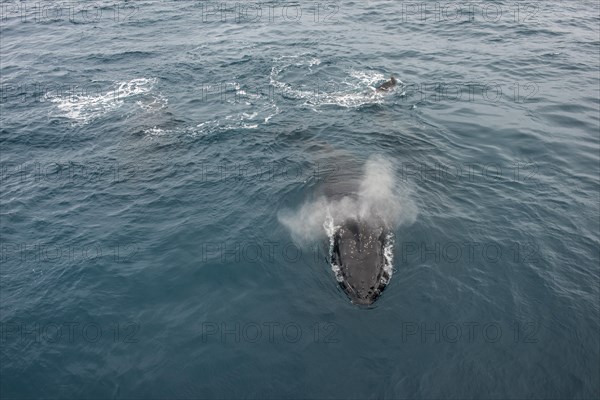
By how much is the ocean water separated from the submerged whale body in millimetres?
784

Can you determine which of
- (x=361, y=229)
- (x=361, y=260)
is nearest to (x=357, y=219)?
(x=361, y=229)

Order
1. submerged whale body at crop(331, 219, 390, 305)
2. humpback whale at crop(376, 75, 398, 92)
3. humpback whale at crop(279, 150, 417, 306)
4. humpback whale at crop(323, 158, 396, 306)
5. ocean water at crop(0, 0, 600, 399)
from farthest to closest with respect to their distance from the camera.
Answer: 1. humpback whale at crop(376, 75, 398, 92)
2. humpback whale at crop(279, 150, 417, 306)
3. humpback whale at crop(323, 158, 396, 306)
4. submerged whale body at crop(331, 219, 390, 305)
5. ocean water at crop(0, 0, 600, 399)

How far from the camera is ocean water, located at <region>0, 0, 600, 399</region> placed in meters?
23.5

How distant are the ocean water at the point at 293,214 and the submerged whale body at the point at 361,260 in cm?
78

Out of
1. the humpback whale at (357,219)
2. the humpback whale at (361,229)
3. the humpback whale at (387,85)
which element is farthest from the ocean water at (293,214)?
the humpback whale at (387,85)

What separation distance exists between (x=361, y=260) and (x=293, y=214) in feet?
23.3

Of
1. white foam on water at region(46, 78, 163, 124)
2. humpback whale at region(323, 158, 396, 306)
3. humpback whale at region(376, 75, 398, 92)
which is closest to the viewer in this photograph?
humpback whale at region(323, 158, 396, 306)

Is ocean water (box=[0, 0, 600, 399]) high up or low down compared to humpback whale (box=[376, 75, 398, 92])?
down

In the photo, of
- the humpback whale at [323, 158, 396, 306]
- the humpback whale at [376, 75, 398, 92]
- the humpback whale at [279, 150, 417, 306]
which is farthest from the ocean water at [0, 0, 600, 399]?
the humpback whale at [376, 75, 398, 92]

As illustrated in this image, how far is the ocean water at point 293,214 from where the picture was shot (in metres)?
23.5

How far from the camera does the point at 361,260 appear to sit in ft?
92.4

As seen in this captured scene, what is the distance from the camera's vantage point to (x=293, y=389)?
877 inches

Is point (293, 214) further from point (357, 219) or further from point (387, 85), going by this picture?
point (387, 85)

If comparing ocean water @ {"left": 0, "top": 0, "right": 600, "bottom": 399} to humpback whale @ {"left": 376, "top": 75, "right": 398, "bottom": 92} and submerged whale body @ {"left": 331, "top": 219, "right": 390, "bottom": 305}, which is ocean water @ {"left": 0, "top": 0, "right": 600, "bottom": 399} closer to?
submerged whale body @ {"left": 331, "top": 219, "right": 390, "bottom": 305}
